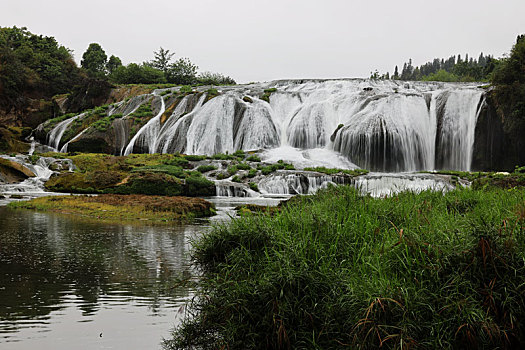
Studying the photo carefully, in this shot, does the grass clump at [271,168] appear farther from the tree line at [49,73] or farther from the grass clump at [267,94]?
the tree line at [49,73]

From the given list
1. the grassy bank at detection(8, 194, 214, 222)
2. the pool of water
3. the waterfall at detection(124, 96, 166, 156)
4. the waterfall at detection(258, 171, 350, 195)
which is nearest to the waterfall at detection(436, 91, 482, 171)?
the waterfall at detection(258, 171, 350, 195)

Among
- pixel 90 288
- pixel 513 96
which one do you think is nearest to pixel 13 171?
pixel 90 288

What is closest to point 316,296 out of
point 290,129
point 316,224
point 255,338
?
point 255,338

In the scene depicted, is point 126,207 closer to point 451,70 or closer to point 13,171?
point 13,171

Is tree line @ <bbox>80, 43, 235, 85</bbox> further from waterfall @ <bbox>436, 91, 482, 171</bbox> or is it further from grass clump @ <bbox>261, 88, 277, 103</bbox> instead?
waterfall @ <bbox>436, 91, 482, 171</bbox>

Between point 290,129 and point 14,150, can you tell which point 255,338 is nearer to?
point 290,129

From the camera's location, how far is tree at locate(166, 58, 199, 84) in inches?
2709

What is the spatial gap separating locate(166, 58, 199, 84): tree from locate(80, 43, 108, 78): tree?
20.2 metres

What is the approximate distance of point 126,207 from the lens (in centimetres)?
1492

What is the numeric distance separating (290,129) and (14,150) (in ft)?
73.2

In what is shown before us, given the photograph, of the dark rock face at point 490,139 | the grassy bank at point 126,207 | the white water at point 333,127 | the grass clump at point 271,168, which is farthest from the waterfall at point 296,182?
the dark rock face at point 490,139

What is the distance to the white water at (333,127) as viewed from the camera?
3262cm

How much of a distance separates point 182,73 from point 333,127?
3878cm

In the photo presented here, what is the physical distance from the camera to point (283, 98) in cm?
4262
